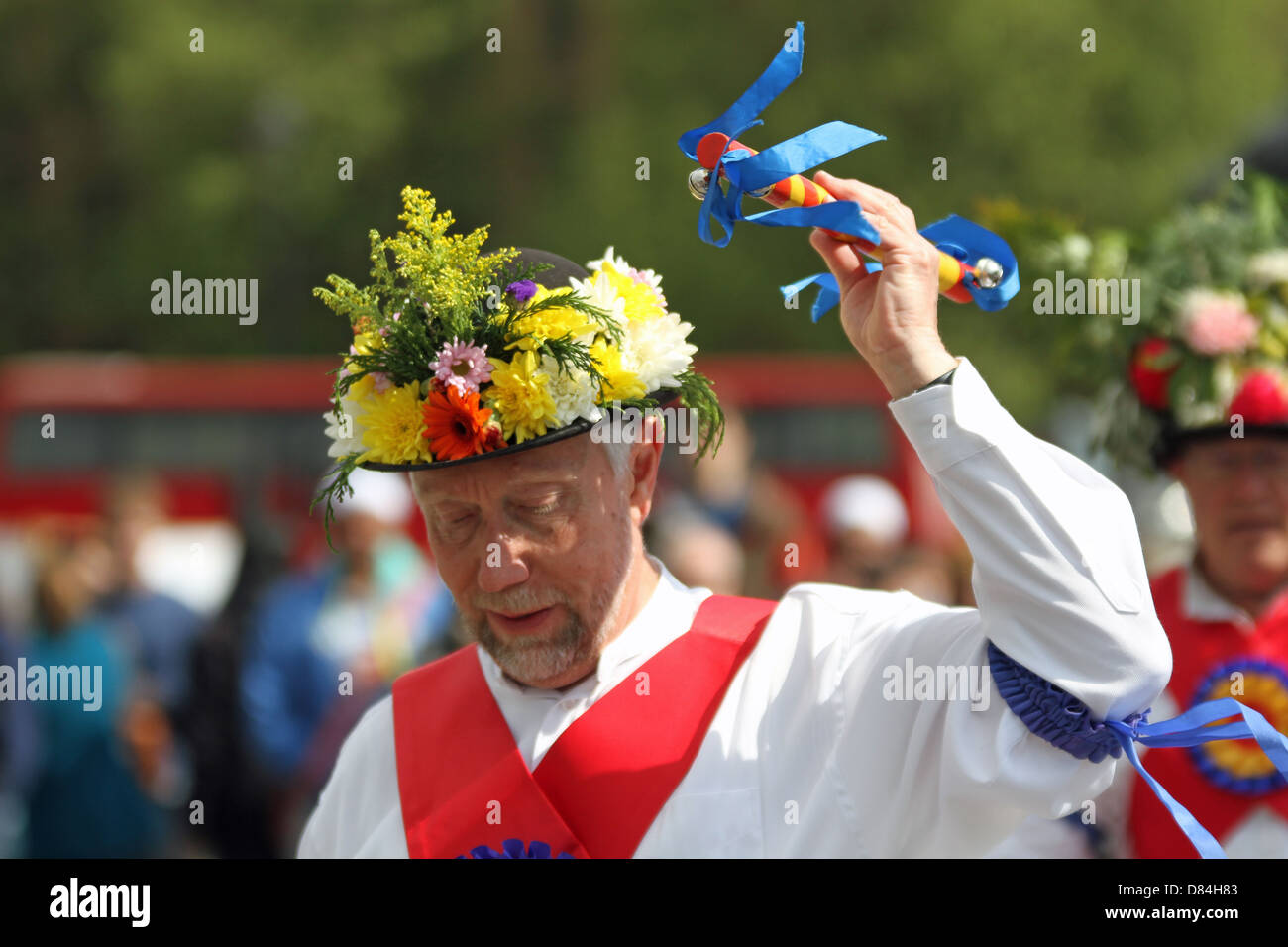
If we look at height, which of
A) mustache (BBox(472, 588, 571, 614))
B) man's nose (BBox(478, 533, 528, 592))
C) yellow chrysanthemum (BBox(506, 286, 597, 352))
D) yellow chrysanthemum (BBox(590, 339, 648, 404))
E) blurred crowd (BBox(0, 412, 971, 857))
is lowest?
blurred crowd (BBox(0, 412, 971, 857))

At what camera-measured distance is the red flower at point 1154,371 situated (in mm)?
4344

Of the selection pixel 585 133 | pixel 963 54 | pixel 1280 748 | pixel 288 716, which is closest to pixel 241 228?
pixel 585 133

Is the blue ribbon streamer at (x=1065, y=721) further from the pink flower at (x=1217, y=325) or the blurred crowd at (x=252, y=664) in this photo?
the blurred crowd at (x=252, y=664)

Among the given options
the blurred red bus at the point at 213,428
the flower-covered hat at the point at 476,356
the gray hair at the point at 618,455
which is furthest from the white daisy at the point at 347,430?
the blurred red bus at the point at 213,428

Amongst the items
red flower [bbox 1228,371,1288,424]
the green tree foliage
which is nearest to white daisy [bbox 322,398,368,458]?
red flower [bbox 1228,371,1288,424]

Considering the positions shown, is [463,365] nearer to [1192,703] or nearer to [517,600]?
[517,600]

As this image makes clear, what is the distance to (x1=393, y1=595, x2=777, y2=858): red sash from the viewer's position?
2857 mm

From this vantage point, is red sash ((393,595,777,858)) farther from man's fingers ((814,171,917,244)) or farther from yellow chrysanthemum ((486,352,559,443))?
man's fingers ((814,171,917,244))

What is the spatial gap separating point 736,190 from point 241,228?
17870 millimetres

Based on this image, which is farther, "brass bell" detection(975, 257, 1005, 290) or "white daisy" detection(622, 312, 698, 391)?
"white daisy" detection(622, 312, 698, 391)

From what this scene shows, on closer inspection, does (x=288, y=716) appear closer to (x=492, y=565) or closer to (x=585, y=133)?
(x=492, y=565)

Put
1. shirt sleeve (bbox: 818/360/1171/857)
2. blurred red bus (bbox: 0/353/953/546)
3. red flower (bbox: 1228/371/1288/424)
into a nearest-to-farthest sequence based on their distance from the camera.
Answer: shirt sleeve (bbox: 818/360/1171/857) → red flower (bbox: 1228/371/1288/424) → blurred red bus (bbox: 0/353/953/546)

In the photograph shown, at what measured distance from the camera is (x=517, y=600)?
9.46ft

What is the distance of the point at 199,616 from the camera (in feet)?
27.1
